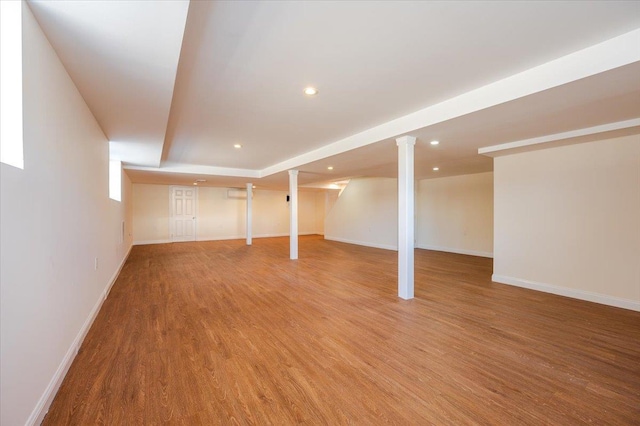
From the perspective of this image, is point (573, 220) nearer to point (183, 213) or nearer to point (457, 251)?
point (457, 251)

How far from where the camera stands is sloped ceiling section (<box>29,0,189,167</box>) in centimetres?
142

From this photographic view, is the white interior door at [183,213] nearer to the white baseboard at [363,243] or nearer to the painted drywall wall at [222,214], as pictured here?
the painted drywall wall at [222,214]

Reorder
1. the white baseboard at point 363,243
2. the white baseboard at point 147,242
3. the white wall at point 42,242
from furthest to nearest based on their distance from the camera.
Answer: the white baseboard at point 147,242
the white baseboard at point 363,243
the white wall at point 42,242

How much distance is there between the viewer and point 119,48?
1.75m

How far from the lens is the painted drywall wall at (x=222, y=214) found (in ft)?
33.0

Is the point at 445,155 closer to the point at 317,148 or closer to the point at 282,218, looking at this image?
the point at 317,148

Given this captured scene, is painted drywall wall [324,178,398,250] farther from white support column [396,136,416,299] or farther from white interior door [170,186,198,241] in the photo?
white interior door [170,186,198,241]

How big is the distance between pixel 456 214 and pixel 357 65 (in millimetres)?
6930

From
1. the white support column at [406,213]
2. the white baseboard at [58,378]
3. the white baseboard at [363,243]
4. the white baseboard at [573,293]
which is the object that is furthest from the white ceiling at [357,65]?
the white baseboard at [363,243]

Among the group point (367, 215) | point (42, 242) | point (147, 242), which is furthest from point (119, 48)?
point (147, 242)

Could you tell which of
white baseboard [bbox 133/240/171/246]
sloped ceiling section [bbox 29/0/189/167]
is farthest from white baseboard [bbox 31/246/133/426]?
white baseboard [bbox 133/240/171/246]

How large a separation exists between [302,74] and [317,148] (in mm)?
2940

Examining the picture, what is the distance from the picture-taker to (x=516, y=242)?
4.58 metres

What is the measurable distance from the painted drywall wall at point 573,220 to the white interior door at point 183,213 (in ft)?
34.3
